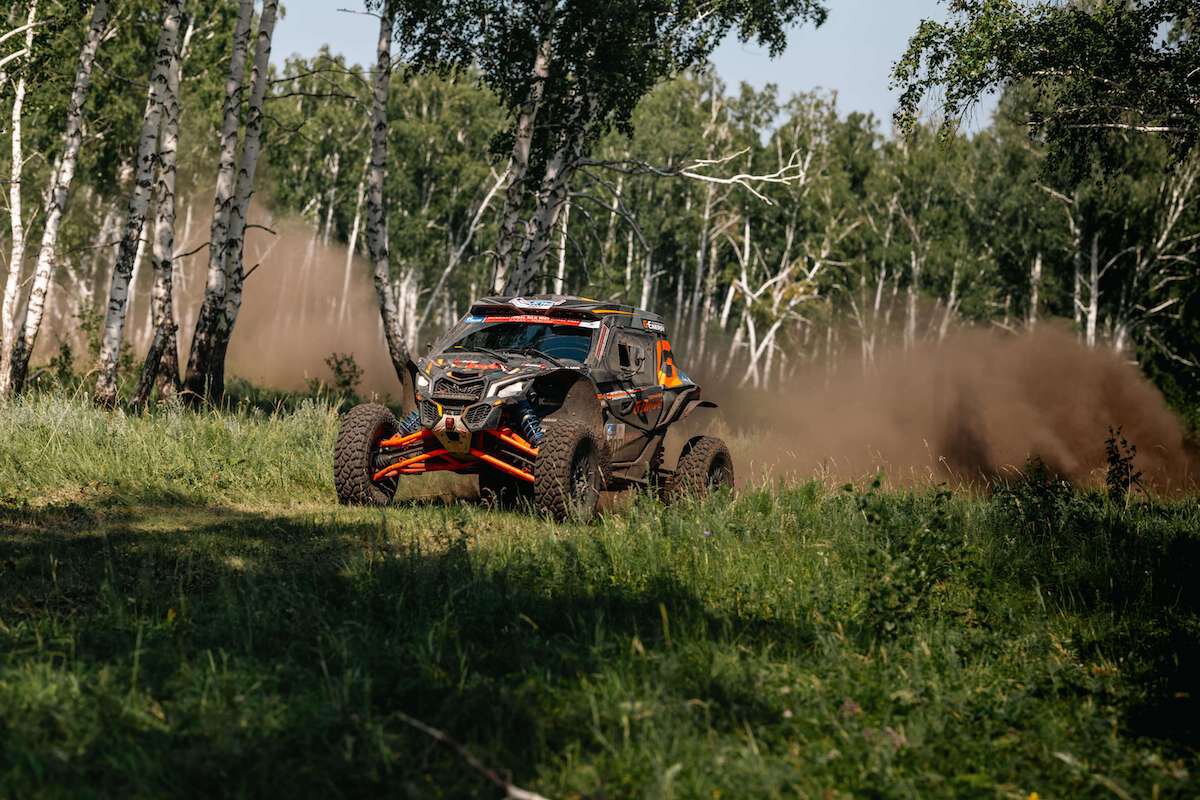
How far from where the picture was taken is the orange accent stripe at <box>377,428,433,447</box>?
422 inches

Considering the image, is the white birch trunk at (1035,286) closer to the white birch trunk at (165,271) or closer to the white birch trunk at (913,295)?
the white birch trunk at (913,295)

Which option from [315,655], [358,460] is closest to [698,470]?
[358,460]

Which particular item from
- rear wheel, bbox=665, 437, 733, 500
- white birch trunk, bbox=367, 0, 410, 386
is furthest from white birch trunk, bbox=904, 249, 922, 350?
rear wheel, bbox=665, 437, 733, 500

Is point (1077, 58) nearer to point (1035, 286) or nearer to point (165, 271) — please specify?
point (165, 271)

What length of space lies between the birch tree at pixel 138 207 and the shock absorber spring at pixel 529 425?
7.80 metres

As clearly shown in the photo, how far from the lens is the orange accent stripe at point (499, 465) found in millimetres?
10391

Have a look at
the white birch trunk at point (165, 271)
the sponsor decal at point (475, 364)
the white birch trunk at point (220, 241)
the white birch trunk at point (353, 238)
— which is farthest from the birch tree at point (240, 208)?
the white birch trunk at point (353, 238)

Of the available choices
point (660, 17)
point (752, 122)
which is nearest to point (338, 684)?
point (660, 17)

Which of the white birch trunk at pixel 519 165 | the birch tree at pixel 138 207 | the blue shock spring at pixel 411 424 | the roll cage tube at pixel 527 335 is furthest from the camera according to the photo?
the white birch trunk at pixel 519 165

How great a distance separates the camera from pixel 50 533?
857cm

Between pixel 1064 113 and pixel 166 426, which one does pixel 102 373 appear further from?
pixel 1064 113

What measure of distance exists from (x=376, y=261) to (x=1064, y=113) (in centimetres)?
1126

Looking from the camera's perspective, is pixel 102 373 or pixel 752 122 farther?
pixel 752 122

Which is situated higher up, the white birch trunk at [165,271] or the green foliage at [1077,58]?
the green foliage at [1077,58]
